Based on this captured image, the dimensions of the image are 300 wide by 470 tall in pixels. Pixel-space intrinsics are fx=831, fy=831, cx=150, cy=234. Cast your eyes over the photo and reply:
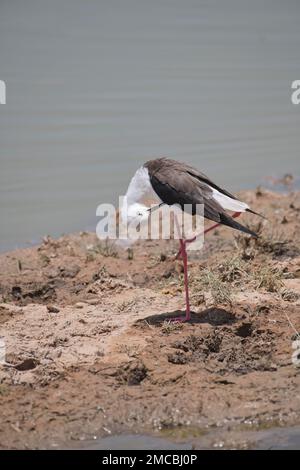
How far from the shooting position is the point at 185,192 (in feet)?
22.6

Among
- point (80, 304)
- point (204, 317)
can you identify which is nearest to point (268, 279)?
point (204, 317)

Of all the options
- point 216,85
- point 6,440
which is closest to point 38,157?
point 216,85

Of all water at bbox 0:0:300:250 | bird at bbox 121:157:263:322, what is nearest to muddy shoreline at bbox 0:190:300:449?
bird at bbox 121:157:263:322

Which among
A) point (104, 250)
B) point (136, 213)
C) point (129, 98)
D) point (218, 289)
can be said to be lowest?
point (218, 289)

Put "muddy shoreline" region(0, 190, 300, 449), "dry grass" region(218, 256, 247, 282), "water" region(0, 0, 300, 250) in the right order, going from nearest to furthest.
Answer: "muddy shoreline" region(0, 190, 300, 449)
"dry grass" region(218, 256, 247, 282)
"water" region(0, 0, 300, 250)

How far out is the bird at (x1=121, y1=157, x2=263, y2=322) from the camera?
22.1 feet

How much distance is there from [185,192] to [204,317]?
1058 millimetres

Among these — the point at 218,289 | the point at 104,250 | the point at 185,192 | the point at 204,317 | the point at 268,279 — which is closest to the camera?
the point at 204,317

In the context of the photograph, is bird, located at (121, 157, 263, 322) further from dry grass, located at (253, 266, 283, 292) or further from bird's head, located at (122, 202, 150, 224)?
dry grass, located at (253, 266, 283, 292)

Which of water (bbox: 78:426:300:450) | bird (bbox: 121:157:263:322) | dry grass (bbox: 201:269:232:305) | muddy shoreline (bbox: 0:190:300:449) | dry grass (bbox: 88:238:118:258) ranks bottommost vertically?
water (bbox: 78:426:300:450)

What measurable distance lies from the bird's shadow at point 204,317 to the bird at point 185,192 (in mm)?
75

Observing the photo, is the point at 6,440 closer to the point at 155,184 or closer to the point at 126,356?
the point at 126,356

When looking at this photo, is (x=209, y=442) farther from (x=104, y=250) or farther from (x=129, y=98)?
(x=129, y=98)

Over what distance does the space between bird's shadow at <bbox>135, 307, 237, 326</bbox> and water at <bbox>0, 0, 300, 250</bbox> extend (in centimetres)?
350
